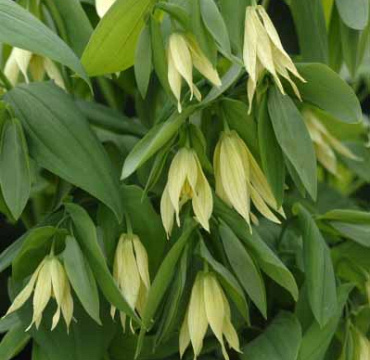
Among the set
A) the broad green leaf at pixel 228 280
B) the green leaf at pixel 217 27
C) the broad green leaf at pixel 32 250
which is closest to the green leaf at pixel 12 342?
the broad green leaf at pixel 32 250

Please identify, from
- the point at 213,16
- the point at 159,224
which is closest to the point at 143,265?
the point at 159,224

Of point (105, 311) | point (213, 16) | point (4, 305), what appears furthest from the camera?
point (4, 305)

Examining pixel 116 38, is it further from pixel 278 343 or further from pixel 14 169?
pixel 278 343

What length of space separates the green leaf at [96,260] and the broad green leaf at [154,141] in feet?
0.18

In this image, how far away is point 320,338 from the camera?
2.08 ft

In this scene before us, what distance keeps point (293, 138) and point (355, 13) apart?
120 millimetres

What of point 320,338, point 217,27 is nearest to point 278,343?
point 320,338

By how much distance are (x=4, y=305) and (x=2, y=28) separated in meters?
0.46

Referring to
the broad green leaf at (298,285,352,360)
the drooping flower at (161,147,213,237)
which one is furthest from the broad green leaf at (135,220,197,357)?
the broad green leaf at (298,285,352,360)

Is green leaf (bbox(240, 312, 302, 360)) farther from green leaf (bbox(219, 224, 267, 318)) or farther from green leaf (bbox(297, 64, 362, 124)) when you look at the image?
green leaf (bbox(297, 64, 362, 124))

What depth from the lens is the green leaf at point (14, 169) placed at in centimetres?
58

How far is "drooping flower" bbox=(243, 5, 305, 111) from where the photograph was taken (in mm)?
533

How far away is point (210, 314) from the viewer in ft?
1.90

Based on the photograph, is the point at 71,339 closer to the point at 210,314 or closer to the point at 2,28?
the point at 210,314
